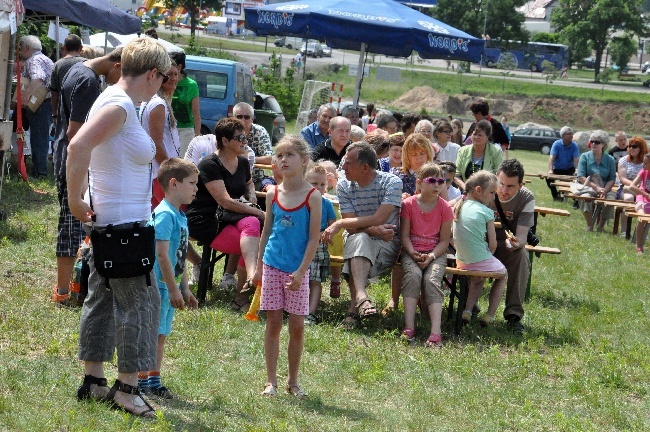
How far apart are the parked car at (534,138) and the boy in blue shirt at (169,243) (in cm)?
3992

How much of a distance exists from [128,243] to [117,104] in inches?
25.4

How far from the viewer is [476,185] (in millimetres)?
8031

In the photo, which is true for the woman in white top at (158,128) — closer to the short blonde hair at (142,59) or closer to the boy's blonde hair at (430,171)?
the boy's blonde hair at (430,171)

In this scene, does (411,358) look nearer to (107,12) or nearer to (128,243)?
(128,243)

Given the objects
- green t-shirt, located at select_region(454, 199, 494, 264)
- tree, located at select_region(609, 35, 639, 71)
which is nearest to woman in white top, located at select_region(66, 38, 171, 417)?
green t-shirt, located at select_region(454, 199, 494, 264)

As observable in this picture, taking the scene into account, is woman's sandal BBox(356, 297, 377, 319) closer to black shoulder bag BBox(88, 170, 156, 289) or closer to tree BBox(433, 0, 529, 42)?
black shoulder bag BBox(88, 170, 156, 289)

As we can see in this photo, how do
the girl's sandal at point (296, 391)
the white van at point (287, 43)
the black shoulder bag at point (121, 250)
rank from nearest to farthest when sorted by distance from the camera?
1. the black shoulder bag at point (121, 250)
2. the girl's sandal at point (296, 391)
3. the white van at point (287, 43)

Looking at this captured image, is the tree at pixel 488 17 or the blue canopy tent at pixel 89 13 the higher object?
the tree at pixel 488 17

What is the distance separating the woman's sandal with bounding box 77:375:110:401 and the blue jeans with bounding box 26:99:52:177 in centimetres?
865

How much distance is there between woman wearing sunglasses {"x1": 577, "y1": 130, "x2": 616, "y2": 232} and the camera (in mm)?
15914

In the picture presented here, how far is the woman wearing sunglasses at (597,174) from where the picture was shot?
1591cm

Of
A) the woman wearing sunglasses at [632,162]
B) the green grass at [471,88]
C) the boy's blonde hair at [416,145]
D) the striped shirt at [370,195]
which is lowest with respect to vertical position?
the green grass at [471,88]

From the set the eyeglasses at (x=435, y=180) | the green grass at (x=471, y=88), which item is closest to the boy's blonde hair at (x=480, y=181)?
the eyeglasses at (x=435, y=180)

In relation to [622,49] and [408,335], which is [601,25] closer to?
[622,49]
